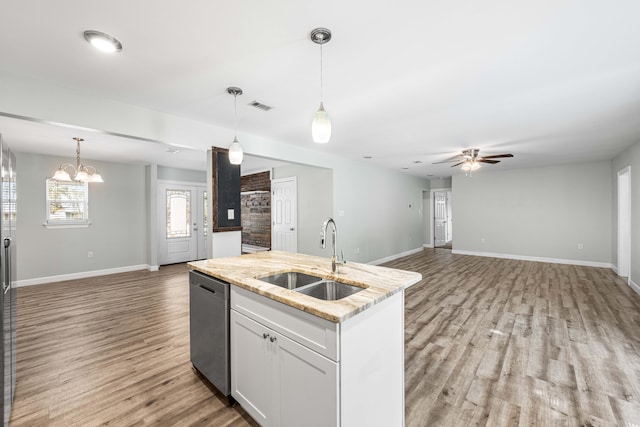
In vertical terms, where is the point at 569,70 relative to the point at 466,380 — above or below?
above

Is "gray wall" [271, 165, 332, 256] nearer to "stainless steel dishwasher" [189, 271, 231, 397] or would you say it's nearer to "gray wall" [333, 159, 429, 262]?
"gray wall" [333, 159, 429, 262]

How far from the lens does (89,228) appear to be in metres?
5.73

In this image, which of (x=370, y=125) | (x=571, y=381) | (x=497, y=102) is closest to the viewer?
(x=571, y=381)

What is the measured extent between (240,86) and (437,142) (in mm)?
3241

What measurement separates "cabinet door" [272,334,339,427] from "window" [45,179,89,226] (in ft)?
19.9

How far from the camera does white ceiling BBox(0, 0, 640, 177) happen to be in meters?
1.63

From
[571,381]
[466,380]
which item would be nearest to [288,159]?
[466,380]

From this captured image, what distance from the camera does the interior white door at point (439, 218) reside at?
31.9ft

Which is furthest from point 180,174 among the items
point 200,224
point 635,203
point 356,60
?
point 635,203

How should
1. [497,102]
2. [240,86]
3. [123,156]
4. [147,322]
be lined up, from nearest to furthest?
[240,86] → [497,102] → [147,322] → [123,156]

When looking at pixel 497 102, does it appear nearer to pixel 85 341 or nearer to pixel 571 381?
pixel 571 381

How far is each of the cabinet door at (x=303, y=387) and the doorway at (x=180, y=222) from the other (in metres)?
6.35

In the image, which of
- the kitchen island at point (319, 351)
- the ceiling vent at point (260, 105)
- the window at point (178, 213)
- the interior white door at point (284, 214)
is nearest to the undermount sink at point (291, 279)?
the kitchen island at point (319, 351)

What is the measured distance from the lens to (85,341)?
291 cm
